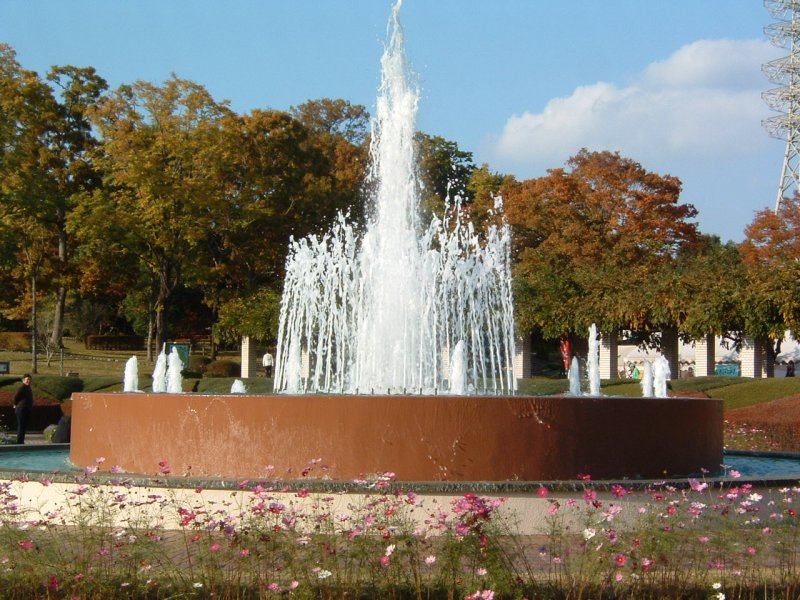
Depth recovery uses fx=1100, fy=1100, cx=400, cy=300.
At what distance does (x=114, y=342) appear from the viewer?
5581cm

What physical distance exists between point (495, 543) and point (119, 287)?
4696 centimetres

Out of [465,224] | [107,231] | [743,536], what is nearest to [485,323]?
[465,224]

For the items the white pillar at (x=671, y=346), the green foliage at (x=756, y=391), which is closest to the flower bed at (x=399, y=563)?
the green foliage at (x=756, y=391)

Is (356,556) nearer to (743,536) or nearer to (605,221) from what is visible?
(743,536)

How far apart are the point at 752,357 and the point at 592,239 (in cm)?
1159

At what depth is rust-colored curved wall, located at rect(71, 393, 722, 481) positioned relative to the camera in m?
9.33

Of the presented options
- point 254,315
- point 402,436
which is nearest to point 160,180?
point 254,315

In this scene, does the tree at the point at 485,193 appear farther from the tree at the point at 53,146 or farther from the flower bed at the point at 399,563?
the flower bed at the point at 399,563

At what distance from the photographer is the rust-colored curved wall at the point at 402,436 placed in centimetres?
933

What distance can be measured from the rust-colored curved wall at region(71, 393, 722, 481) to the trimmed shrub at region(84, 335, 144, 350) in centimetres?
4625

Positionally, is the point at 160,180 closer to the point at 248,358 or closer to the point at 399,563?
the point at 248,358

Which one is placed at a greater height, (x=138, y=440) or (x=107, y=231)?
(x=107, y=231)

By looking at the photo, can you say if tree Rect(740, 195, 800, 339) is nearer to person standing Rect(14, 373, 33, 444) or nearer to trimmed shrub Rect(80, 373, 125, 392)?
trimmed shrub Rect(80, 373, 125, 392)

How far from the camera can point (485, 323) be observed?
3828 cm
